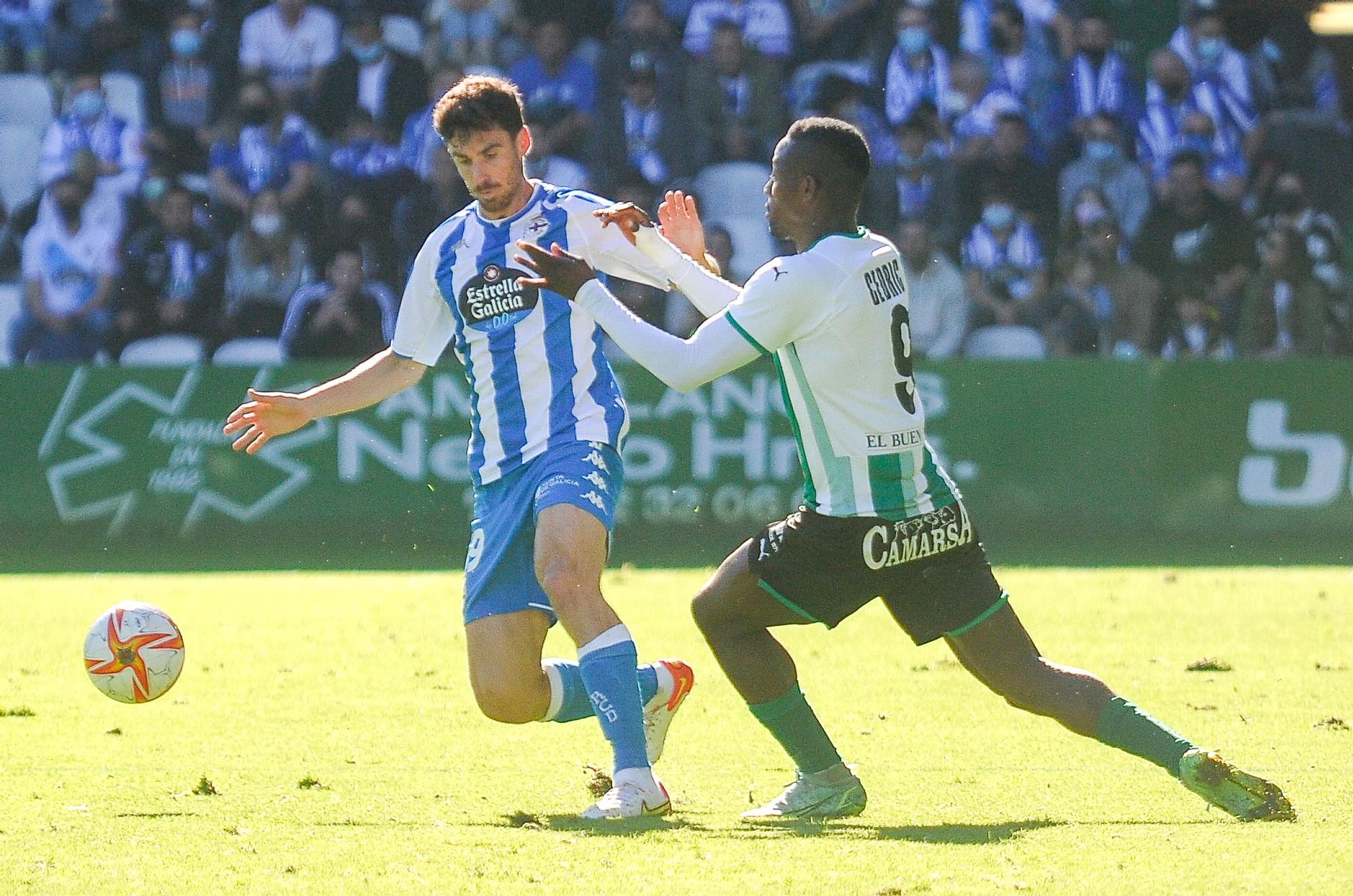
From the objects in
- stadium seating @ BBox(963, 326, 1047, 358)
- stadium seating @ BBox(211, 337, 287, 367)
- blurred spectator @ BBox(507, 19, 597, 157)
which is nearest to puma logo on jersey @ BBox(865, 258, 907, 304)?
stadium seating @ BBox(963, 326, 1047, 358)

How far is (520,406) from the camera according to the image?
5.84 meters

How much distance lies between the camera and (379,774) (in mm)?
6172

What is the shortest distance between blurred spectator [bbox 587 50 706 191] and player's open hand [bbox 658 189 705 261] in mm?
9662

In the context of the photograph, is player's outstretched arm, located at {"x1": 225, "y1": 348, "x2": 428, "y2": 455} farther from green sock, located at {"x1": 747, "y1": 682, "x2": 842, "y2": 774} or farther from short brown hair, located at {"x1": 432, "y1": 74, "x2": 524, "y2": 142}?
green sock, located at {"x1": 747, "y1": 682, "x2": 842, "y2": 774}

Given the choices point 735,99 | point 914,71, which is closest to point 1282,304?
point 914,71

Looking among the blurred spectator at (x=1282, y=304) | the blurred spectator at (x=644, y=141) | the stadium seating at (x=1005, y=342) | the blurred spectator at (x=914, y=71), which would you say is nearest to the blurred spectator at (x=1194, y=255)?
the blurred spectator at (x=1282, y=304)

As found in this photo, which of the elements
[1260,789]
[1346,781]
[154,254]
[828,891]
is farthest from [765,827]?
[154,254]

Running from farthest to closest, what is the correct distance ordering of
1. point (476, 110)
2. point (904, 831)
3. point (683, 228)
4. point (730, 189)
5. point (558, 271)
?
point (730, 189), point (683, 228), point (476, 110), point (558, 271), point (904, 831)

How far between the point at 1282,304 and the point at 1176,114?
1.88 metres

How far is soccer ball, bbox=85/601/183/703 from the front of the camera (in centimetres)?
A: 641

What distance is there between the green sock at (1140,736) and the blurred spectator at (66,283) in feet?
38.5

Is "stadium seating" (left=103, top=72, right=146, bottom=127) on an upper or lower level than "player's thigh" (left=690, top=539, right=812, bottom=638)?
upper

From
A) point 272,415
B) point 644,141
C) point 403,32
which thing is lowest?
point 272,415

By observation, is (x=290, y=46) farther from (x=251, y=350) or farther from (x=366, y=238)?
(x=251, y=350)
